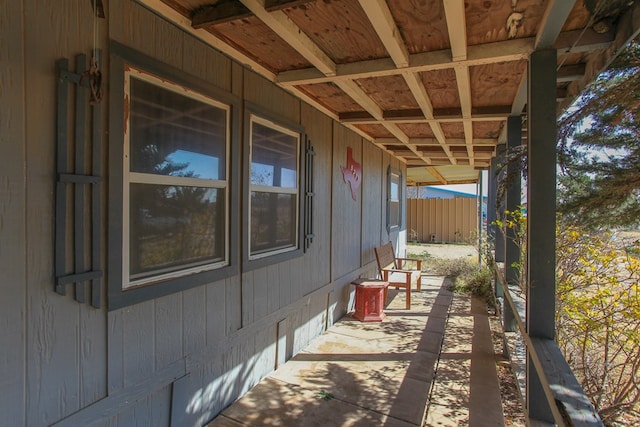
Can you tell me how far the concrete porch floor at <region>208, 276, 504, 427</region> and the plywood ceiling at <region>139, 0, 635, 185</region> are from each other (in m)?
2.37

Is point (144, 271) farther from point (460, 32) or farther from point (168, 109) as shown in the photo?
point (460, 32)

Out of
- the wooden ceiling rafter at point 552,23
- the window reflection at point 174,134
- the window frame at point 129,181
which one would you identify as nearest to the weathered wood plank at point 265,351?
the window frame at point 129,181

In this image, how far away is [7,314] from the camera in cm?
127

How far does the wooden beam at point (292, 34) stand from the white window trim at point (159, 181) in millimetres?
589

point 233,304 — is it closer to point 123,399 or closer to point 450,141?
point 123,399

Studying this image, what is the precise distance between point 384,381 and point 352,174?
266 cm

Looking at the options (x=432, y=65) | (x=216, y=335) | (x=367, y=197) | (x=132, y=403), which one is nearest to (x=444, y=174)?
(x=367, y=197)

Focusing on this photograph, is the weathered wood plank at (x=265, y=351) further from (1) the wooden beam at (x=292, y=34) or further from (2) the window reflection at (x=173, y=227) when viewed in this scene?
(1) the wooden beam at (x=292, y=34)

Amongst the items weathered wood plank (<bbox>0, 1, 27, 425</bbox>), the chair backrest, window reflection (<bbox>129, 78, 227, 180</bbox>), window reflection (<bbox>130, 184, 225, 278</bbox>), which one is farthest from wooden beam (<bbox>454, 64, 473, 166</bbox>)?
weathered wood plank (<bbox>0, 1, 27, 425</bbox>)

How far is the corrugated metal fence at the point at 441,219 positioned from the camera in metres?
13.9

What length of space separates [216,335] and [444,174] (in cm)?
899

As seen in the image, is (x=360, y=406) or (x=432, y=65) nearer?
(x=432, y=65)

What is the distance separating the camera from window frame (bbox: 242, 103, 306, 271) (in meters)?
2.53

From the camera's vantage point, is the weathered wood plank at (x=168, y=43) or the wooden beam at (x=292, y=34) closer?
the wooden beam at (x=292, y=34)
